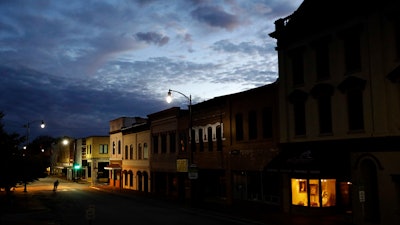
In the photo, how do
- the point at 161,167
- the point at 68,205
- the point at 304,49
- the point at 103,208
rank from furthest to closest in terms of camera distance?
the point at 161,167
the point at 68,205
the point at 103,208
the point at 304,49

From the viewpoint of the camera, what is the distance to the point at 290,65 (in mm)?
29969

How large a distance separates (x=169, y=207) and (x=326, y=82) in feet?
56.7

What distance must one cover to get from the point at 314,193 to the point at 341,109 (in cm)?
590

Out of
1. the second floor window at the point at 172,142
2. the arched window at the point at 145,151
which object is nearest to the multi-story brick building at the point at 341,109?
the second floor window at the point at 172,142

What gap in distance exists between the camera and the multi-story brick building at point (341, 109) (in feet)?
73.6

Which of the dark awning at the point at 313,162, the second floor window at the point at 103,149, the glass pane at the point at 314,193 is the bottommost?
the glass pane at the point at 314,193

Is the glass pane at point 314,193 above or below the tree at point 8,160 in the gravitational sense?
below

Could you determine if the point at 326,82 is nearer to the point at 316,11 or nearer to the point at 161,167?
the point at 316,11

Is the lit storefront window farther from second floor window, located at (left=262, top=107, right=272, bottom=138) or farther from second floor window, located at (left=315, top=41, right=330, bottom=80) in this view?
second floor window, located at (left=315, top=41, right=330, bottom=80)

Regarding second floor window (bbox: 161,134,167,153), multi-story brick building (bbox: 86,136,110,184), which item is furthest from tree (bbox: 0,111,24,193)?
multi-story brick building (bbox: 86,136,110,184)

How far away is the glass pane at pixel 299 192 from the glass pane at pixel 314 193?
365 mm

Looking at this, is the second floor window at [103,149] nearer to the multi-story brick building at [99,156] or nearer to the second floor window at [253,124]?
the multi-story brick building at [99,156]

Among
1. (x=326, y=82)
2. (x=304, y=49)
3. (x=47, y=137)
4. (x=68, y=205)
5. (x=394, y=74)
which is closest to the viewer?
(x=394, y=74)

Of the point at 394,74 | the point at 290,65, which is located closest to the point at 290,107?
the point at 290,65
